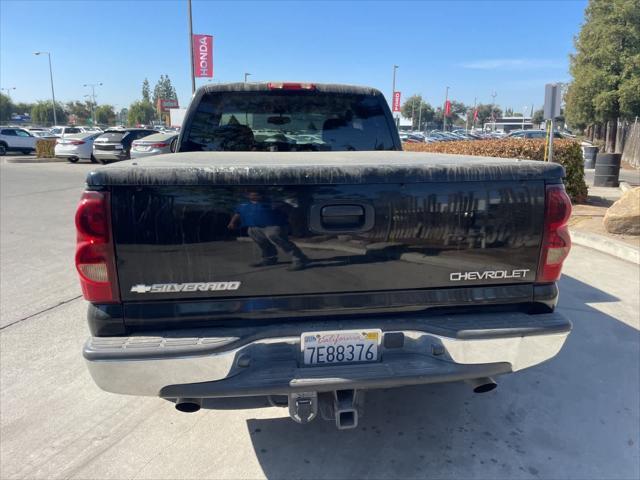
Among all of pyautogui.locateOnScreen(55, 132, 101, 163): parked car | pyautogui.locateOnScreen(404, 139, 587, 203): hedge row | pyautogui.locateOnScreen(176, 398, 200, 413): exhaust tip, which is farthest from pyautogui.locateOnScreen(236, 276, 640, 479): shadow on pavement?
pyautogui.locateOnScreen(55, 132, 101, 163): parked car

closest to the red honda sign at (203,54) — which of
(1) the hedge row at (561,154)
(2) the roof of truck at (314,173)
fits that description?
(1) the hedge row at (561,154)

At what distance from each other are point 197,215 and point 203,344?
57cm

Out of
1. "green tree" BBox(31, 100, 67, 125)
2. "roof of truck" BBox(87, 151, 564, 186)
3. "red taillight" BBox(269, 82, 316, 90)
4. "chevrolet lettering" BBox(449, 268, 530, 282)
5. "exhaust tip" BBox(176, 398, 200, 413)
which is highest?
"green tree" BBox(31, 100, 67, 125)

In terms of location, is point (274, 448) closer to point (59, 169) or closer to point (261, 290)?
point (261, 290)

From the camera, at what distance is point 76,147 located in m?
22.8

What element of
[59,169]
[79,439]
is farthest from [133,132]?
[79,439]

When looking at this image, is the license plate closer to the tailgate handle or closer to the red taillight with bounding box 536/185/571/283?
the tailgate handle

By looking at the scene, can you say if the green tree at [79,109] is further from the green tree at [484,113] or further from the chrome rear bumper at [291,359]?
the chrome rear bumper at [291,359]

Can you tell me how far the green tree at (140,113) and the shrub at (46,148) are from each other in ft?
246

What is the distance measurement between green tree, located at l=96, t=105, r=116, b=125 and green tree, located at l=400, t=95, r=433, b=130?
6951cm

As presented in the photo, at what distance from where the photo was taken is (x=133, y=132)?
21.2 metres

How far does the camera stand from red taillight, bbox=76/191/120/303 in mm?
2068

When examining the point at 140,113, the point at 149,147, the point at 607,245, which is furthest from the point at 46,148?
the point at 140,113

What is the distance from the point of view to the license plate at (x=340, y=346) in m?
2.22
